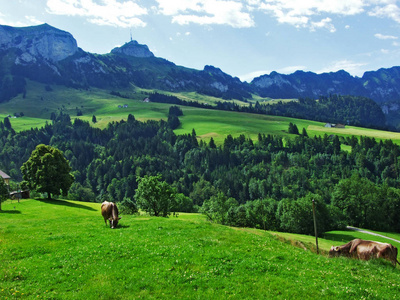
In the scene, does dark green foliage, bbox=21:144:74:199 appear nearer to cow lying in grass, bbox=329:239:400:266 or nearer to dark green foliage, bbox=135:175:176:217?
dark green foliage, bbox=135:175:176:217

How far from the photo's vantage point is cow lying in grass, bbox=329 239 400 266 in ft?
85.0

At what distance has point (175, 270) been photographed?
746 inches

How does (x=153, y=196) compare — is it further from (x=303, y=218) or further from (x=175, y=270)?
(x=303, y=218)

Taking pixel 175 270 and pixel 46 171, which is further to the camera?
pixel 46 171

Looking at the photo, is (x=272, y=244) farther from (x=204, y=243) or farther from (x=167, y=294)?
(x=167, y=294)

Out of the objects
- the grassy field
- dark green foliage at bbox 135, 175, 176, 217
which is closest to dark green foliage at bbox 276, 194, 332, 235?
dark green foliage at bbox 135, 175, 176, 217

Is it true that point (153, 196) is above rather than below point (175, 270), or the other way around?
below

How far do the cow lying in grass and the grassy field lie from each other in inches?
91.8

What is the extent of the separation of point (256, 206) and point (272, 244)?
8702cm

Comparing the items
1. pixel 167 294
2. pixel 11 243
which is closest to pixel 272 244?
pixel 167 294

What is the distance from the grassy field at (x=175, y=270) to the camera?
53.8 ft

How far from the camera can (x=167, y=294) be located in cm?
1611

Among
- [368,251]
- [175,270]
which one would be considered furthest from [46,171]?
[368,251]

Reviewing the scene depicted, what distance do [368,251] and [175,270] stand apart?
1905cm
